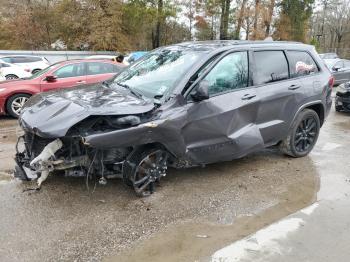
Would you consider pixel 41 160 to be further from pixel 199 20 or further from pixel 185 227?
pixel 199 20

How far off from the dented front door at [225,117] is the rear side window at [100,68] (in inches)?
244

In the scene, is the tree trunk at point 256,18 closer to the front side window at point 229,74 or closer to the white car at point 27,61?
the white car at point 27,61

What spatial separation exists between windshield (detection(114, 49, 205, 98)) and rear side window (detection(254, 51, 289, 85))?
35.8 inches

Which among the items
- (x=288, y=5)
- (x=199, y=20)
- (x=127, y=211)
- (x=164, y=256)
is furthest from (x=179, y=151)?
(x=288, y=5)

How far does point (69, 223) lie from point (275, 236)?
2060 millimetres

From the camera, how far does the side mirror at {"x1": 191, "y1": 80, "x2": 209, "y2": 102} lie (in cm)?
436

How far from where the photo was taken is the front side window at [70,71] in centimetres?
996

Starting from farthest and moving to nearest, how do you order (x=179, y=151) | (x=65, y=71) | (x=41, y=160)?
(x=65, y=71), (x=179, y=151), (x=41, y=160)

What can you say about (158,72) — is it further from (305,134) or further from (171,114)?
(305,134)

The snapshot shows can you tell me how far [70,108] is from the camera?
404 centimetres

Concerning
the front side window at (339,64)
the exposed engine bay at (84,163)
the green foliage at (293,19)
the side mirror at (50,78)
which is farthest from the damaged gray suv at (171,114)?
the green foliage at (293,19)

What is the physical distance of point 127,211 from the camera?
13.8ft

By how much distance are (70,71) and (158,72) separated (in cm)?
586

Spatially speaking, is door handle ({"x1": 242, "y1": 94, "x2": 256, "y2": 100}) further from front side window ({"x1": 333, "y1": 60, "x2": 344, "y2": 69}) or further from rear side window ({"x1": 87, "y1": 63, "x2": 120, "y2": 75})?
front side window ({"x1": 333, "y1": 60, "x2": 344, "y2": 69})
